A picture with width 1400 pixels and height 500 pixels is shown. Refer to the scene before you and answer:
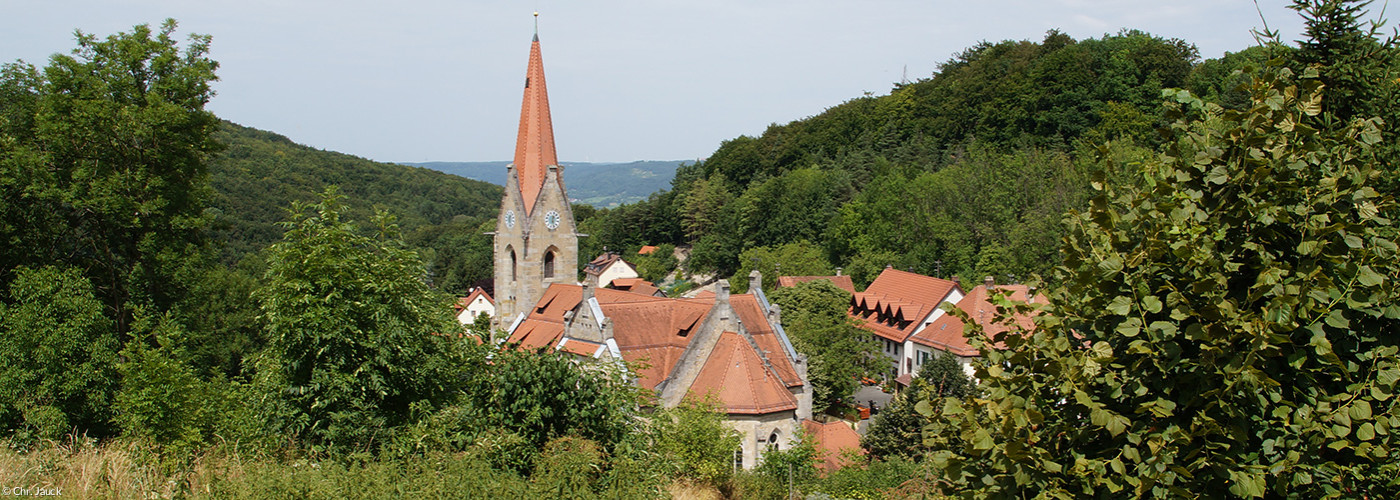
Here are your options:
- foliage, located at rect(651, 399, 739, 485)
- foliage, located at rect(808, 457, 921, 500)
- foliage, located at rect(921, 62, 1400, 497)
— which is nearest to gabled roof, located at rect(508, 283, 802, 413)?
foliage, located at rect(808, 457, 921, 500)

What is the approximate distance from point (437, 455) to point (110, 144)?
11687mm

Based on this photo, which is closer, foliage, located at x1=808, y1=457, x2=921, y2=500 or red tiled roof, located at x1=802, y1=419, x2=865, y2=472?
foliage, located at x1=808, y1=457, x2=921, y2=500

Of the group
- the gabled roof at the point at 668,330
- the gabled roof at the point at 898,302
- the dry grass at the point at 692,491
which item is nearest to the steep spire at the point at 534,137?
the gabled roof at the point at 668,330

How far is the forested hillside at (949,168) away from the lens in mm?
51125

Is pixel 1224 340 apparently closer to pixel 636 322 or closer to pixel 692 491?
pixel 692 491

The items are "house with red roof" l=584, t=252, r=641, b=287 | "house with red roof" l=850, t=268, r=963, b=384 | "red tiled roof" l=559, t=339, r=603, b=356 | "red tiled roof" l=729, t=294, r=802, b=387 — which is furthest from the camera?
"house with red roof" l=584, t=252, r=641, b=287

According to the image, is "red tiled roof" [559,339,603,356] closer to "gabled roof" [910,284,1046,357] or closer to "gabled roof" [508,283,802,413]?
"gabled roof" [508,283,802,413]

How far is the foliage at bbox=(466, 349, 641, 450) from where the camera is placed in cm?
1078

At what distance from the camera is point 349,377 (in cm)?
1198

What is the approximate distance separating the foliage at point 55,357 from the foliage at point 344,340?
511 centimetres

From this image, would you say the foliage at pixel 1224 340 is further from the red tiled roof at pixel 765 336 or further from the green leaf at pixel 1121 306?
the red tiled roof at pixel 765 336

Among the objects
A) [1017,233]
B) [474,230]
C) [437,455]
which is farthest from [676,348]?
[474,230]

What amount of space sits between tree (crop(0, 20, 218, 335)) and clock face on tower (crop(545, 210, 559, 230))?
19.9 meters

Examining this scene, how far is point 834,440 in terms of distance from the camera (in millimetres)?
27266
